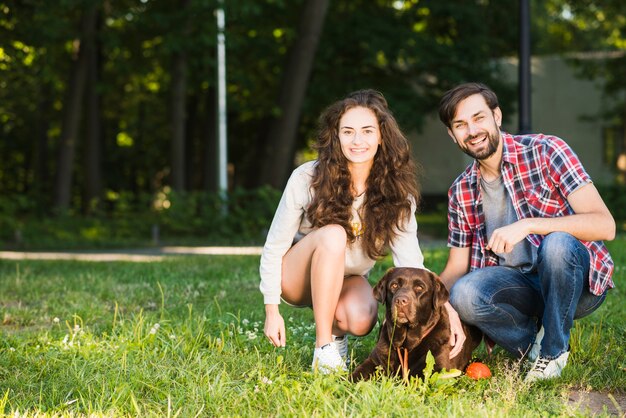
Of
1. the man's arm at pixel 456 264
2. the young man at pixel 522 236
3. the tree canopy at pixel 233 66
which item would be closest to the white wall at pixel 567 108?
the tree canopy at pixel 233 66

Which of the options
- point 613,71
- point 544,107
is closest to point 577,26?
point 544,107

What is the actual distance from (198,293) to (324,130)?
2.82 meters

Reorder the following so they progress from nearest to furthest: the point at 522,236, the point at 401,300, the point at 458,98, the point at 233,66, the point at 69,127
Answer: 1. the point at 401,300
2. the point at 522,236
3. the point at 458,98
4. the point at 69,127
5. the point at 233,66

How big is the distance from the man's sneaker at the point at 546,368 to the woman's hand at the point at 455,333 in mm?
379

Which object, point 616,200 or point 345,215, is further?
point 616,200

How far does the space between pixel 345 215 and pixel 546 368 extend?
4.43ft

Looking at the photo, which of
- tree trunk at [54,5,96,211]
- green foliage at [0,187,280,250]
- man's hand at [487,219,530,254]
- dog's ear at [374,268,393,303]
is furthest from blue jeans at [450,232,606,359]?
tree trunk at [54,5,96,211]

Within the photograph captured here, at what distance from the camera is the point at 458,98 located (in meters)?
4.52

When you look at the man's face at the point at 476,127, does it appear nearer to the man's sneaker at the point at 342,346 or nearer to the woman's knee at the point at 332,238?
the woman's knee at the point at 332,238

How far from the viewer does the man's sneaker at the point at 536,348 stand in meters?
4.53

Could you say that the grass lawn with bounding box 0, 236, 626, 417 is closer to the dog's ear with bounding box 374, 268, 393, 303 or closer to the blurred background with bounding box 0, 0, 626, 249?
the dog's ear with bounding box 374, 268, 393, 303

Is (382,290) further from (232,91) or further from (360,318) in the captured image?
(232,91)

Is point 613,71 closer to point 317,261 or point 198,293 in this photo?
point 198,293

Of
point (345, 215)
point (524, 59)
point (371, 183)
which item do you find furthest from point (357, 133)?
point (524, 59)
